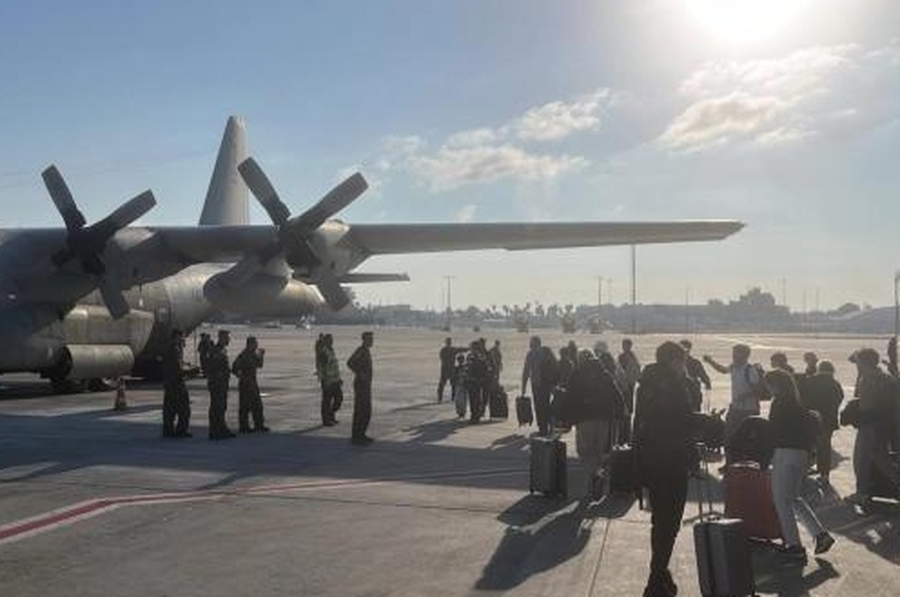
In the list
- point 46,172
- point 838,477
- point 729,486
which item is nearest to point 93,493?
point 729,486

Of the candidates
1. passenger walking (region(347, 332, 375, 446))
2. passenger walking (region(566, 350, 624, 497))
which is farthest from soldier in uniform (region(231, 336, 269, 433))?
passenger walking (region(566, 350, 624, 497))

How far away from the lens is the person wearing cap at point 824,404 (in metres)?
11.3

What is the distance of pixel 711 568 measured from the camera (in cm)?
624

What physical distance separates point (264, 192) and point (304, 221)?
144 cm

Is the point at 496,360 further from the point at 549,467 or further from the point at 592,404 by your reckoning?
the point at 549,467

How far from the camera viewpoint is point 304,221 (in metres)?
20.9

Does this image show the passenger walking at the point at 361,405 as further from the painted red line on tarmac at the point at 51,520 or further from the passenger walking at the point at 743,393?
the passenger walking at the point at 743,393

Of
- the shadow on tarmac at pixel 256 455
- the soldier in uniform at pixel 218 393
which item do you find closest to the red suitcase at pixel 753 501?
the shadow on tarmac at pixel 256 455

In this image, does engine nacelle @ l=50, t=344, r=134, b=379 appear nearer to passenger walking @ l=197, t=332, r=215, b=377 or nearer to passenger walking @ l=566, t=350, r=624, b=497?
passenger walking @ l=197, t=332, r=215, b=377

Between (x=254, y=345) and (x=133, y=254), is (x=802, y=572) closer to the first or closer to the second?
(x=254, y=345)

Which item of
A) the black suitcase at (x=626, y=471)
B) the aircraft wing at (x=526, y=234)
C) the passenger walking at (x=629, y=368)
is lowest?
the black suitcase at (x=626, y=471)

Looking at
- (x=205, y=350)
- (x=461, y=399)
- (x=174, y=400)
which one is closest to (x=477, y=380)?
(x=461, y=399)

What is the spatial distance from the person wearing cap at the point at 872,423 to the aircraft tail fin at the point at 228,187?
2671 cm

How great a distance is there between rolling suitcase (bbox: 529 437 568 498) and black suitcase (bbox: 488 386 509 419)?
9063mm
